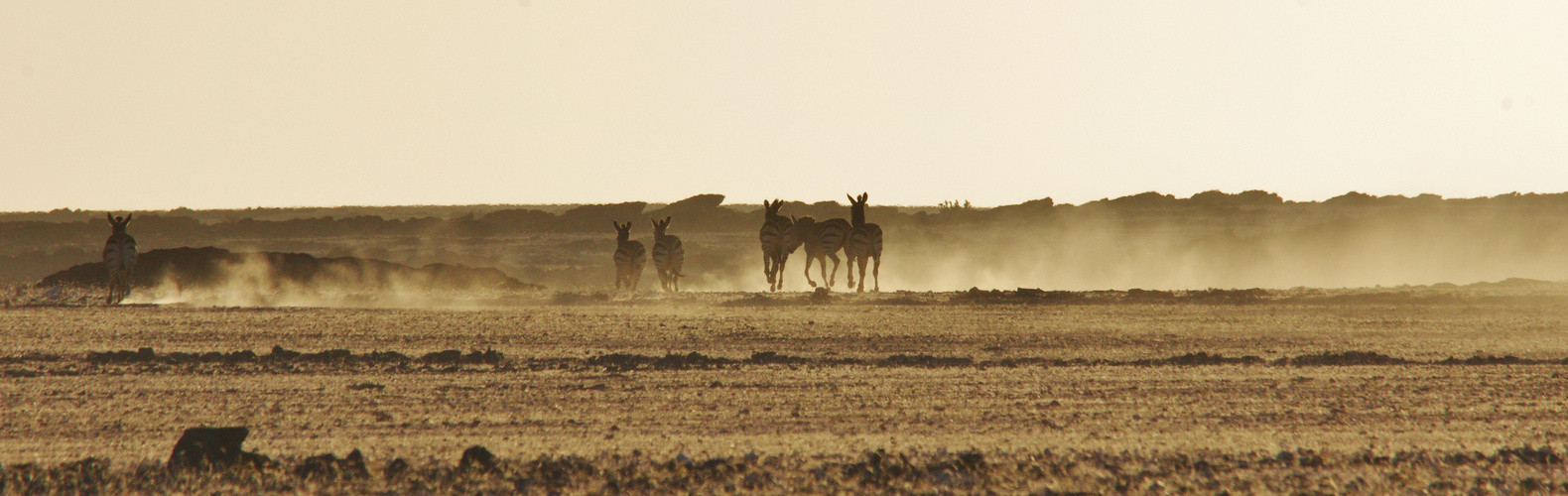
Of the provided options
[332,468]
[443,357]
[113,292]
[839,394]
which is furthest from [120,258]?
[332,468]

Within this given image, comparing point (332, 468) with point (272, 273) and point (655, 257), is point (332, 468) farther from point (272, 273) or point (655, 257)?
point (272, 273)

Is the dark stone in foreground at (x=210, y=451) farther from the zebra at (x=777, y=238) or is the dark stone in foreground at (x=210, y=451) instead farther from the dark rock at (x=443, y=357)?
the zebra at (x=777, y=238)

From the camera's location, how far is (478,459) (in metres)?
8.09

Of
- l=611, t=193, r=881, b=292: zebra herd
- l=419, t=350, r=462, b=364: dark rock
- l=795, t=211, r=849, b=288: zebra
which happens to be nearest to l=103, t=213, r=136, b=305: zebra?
l=611, t=193, r=881, b=292: zebra herd

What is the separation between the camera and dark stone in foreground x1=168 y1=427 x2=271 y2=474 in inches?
316

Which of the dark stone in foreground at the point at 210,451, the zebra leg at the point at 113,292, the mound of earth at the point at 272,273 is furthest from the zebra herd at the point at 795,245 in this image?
the dark stone in foreground at the point at 210,451

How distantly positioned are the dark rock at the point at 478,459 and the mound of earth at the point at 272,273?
21990 millimetres

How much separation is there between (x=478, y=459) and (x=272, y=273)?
2693 centimetres

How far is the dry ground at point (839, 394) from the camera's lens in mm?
8516

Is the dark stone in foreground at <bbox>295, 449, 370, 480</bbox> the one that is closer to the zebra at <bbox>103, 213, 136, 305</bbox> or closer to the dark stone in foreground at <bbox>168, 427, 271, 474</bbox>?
the dark stone in foreground at <bbox>168, 427, 271, 474</bbox>

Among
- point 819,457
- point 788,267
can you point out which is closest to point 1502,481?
point 819,457

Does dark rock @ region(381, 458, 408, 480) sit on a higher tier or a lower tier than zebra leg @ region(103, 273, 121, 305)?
higher

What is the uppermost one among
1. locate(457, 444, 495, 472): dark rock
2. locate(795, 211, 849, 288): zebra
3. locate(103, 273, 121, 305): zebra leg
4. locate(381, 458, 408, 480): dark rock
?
locate(795, 211, 849, 288): zebra

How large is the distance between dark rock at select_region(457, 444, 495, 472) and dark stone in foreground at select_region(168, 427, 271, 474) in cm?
119
